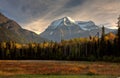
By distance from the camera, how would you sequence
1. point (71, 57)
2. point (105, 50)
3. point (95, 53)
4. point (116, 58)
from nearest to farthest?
point (116, 58) → point (105, 50) → point (95, 53) → point (71, 57)

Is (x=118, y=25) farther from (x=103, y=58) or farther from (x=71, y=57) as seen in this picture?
(x=71, y=57)

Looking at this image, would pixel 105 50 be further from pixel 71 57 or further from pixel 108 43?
pixel 71 57

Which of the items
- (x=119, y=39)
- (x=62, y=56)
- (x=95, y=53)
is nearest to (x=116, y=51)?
(x=119, y=39)

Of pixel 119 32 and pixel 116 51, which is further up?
pixel 119 32

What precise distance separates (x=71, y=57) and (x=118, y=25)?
172 feet

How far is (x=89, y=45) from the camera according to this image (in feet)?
625

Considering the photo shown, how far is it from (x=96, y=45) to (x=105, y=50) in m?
24.8

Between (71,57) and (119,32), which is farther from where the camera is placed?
(71,57)

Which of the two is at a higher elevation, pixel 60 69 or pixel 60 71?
pixel 60 71

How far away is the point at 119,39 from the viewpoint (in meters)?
137

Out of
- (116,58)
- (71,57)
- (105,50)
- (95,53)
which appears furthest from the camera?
(71,57)

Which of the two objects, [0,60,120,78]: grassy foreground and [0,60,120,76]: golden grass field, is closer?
[0,60,120,78]: grassy foreground

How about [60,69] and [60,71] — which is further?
[60,69]

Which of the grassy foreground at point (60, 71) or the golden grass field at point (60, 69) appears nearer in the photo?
the grassy foreground at point (60, 71)
